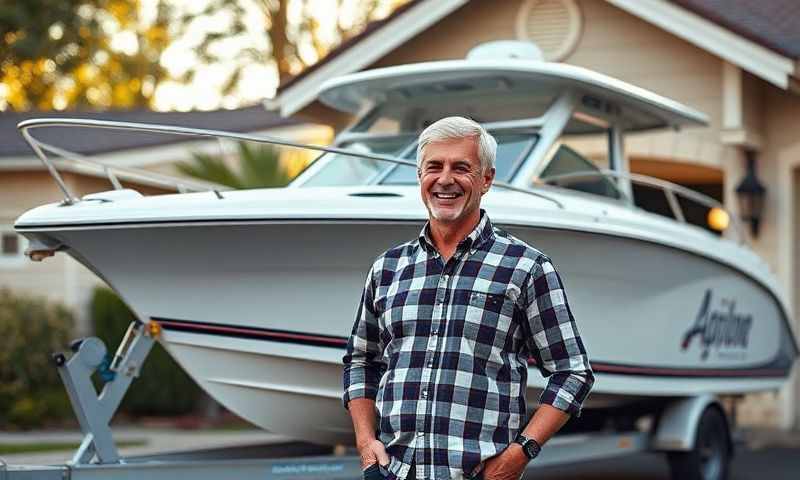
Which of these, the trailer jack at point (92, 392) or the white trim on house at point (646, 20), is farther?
the white trim on house at point (646, 20)

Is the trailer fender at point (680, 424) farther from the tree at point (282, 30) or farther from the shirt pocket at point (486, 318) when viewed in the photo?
the tree at point (282, 30)

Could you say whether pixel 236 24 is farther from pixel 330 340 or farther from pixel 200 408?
pixel 330 340

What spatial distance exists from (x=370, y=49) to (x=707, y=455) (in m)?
5.98

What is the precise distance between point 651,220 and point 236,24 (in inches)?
965

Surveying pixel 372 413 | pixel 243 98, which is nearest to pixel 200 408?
pixel 372 413

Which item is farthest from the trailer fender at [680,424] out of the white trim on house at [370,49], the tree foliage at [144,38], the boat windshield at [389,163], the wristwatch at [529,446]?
the tree foliage at [144,38]

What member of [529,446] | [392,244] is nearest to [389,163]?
[392,244]

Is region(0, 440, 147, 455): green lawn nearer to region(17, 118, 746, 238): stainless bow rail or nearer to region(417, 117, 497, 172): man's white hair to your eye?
region(17, 118, 746, 238): stainless bow rail

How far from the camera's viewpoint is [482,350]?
13.1ft

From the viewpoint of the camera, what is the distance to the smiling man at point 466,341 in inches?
156

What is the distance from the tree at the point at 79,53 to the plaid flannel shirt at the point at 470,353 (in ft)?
86.9

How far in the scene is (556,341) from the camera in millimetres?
4051

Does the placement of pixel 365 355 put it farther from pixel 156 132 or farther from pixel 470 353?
pixel 156 132

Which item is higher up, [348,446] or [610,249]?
[610,249]
